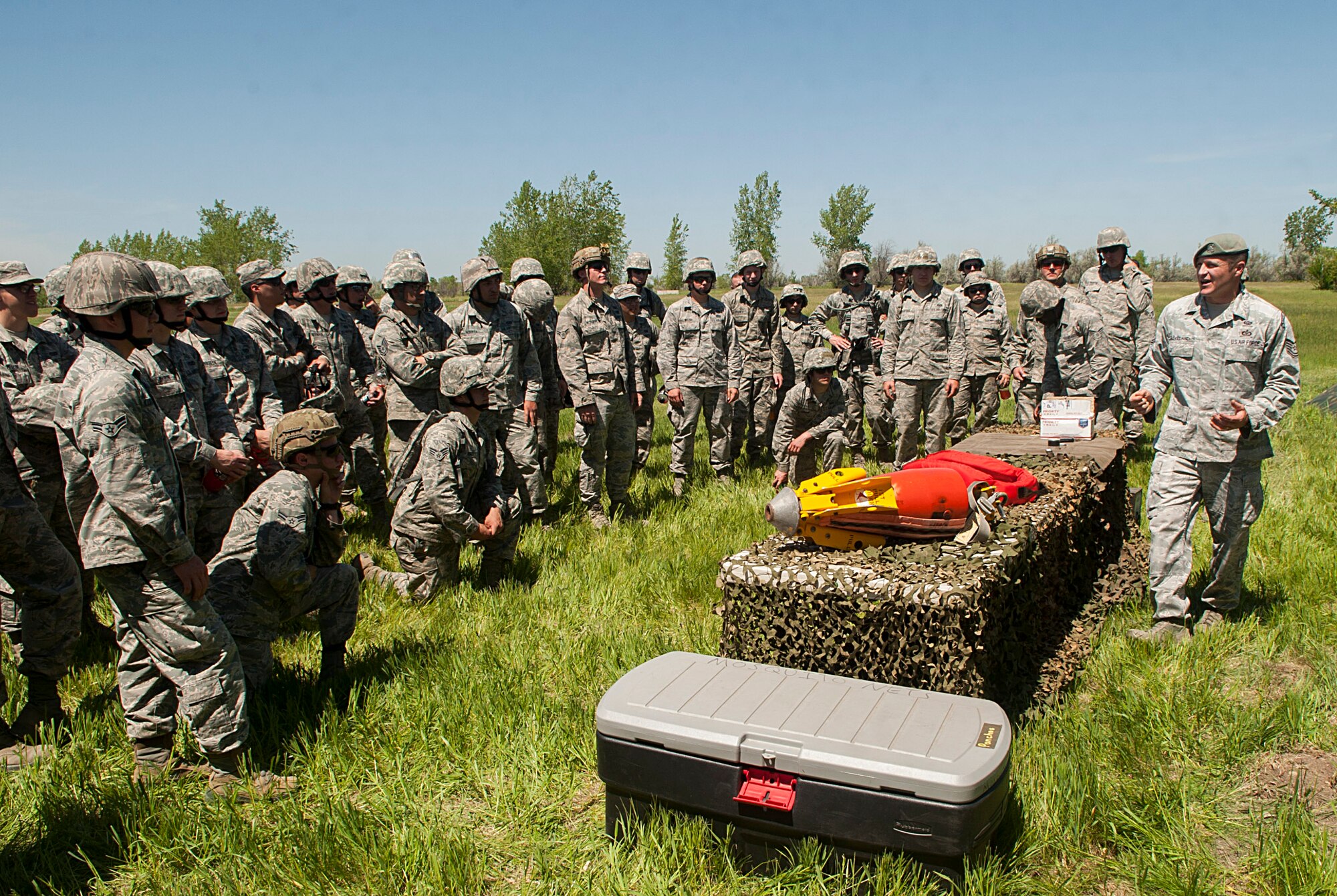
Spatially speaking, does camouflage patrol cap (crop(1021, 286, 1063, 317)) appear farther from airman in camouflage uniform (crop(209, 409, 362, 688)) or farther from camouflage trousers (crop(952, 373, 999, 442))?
airman in camouflage uniform (crop(209, 409, 362, 688))

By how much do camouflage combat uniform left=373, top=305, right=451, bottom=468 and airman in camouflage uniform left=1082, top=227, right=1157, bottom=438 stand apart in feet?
22.9

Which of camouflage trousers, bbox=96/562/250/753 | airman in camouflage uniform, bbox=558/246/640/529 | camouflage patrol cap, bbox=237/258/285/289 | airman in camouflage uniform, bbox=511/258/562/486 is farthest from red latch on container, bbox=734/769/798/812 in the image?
camouflage patrol cap, bbox=237/258/285/289

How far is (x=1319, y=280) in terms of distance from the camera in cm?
6119

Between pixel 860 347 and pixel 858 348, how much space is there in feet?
0.10

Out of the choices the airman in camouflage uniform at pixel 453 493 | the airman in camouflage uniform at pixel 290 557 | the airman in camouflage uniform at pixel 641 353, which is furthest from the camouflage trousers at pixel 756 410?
the airman in camouflage uniform at pixel 290 557

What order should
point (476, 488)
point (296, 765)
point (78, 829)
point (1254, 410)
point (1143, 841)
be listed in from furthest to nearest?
point (476, 488) < point (1254, 410) < point (296, 765) < point (78, 829) < point (1143, 841)

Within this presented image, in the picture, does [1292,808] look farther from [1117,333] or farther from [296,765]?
[1117,333]

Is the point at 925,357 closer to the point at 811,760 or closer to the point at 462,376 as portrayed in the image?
the point at 462,376

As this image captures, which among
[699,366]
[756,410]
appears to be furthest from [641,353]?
[756,410]

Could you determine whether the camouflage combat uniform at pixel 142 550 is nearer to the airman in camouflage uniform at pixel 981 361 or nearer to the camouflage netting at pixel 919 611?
the camouflage netting at pixel 919 611

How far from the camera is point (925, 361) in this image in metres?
9.68

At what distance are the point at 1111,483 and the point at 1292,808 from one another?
11.1 ft

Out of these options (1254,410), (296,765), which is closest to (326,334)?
(296,765)

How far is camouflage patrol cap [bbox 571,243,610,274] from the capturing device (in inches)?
354
